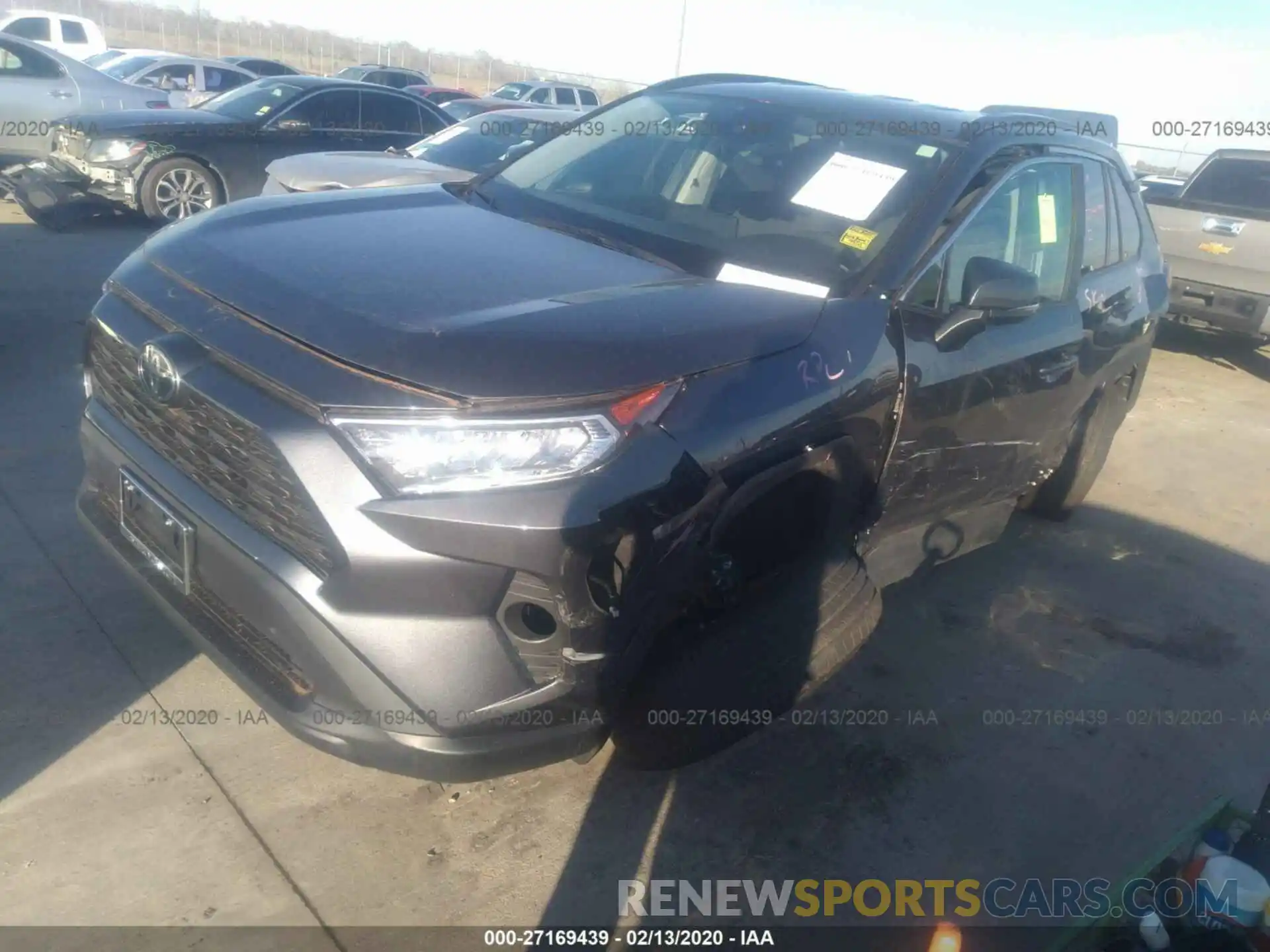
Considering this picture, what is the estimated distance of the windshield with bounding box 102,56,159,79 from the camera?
17562 mm

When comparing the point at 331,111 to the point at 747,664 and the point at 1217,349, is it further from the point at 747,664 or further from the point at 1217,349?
the point at 747,664

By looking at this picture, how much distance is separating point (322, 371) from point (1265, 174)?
32.5 feet

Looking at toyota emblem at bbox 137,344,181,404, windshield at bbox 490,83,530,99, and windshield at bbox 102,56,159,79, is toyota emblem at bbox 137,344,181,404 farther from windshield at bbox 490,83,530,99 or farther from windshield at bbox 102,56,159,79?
windshield at bbox 490,83,530,99

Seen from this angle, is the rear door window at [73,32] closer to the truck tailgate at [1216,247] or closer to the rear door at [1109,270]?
the truck tailgate at [1216,247]

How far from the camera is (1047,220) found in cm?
395

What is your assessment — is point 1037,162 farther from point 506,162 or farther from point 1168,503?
point 1168,503

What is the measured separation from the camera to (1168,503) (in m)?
5.78

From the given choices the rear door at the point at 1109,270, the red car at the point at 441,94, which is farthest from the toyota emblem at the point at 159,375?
the red car at the point at 441,94

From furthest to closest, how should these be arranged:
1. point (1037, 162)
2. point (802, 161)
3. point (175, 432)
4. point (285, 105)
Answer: point (285, 105)
point (1037, 162)
point (802, 161)
point (175, 432)

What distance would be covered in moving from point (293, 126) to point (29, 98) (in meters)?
2.97

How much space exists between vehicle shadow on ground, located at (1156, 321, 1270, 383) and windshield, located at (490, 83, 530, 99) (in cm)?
1769

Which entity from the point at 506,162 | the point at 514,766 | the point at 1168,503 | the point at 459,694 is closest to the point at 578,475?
the point at 459,694

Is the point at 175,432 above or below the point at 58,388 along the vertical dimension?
above

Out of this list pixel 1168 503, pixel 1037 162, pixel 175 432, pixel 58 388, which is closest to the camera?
pixel 175 432
